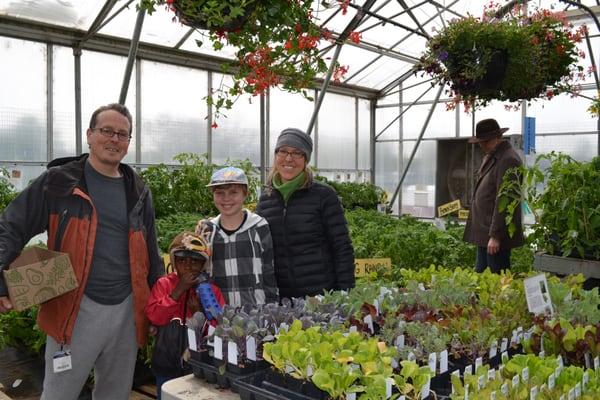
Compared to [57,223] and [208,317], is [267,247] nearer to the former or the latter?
[208,317]

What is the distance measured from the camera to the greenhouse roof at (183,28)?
598 cm

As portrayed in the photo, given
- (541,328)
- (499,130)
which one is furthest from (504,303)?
(499,130)

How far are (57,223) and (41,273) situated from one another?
191 mm

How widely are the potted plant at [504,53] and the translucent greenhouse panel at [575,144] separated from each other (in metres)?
5.36

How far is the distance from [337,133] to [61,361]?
29.2 ft

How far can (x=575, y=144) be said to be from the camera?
27.9ft

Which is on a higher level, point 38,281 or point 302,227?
point 302,227

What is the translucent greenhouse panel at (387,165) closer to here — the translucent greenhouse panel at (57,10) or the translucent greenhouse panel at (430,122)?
the translucent greenhouse panel at (430,122)

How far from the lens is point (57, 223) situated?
187 centimetres

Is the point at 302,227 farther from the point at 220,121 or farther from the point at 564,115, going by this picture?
the point at 564,115

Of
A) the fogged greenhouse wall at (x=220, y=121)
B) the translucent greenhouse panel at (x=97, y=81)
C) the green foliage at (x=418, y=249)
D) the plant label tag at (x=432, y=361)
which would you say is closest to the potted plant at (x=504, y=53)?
the fogged greenhouse wall at (x=220, y=121)

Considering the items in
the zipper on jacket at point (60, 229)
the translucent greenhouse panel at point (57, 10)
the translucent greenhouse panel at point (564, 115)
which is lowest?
the zipper on jacket at point (60, 229)

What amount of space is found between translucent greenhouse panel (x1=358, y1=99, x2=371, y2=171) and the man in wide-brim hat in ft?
24.1

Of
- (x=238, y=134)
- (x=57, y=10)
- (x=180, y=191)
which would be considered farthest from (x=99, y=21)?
(x=238, y=134)
